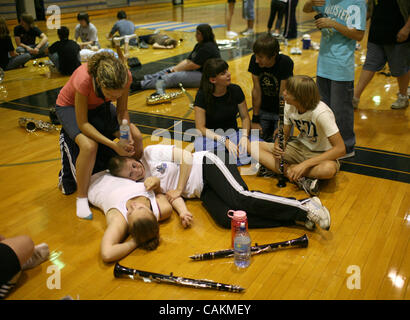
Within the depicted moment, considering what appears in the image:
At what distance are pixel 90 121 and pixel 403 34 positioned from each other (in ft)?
11.0

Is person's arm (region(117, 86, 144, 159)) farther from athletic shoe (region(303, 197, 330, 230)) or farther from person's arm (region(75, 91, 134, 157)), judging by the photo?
athletic shoe (region(303, 197, 330, 230))

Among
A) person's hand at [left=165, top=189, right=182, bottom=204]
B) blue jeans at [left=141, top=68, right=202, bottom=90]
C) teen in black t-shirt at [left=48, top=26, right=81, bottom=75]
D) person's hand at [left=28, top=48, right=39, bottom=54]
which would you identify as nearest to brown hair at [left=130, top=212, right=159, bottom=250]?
person's hand at [left=165, top=189, right=182, bottom=204]

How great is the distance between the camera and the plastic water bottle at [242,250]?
7.72ft

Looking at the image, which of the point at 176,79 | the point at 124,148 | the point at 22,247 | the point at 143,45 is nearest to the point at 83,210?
the point at 124,148

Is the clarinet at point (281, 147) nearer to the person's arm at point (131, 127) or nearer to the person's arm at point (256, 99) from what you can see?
the person's arm at point (256, 99)

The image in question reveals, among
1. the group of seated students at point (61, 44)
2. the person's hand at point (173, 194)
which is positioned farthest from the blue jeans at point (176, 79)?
the person's hand at point (173, 194)

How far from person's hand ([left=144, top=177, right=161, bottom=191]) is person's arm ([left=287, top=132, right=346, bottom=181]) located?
1014 millimetres

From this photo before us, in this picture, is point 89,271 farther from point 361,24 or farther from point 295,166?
point 361,24

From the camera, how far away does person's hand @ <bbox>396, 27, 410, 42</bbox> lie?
4281 millimetres

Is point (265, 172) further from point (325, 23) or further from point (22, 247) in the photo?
point (22, 247)

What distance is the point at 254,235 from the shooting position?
267 centimetres

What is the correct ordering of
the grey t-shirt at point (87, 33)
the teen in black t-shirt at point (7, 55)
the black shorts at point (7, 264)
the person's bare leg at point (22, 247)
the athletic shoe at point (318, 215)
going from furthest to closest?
1. the grey t-shirt at point (87, 33)
2. the teen in black t-shirt at point (7, 55)
3. the athletic shoe at point (318, 215)
4. the person's bare leg at point (22, 247)
5. the black shorts at point (7, 264)

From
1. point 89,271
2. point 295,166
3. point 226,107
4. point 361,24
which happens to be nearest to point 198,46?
point 226,107

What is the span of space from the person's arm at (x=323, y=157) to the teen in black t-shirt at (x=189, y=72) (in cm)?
295
